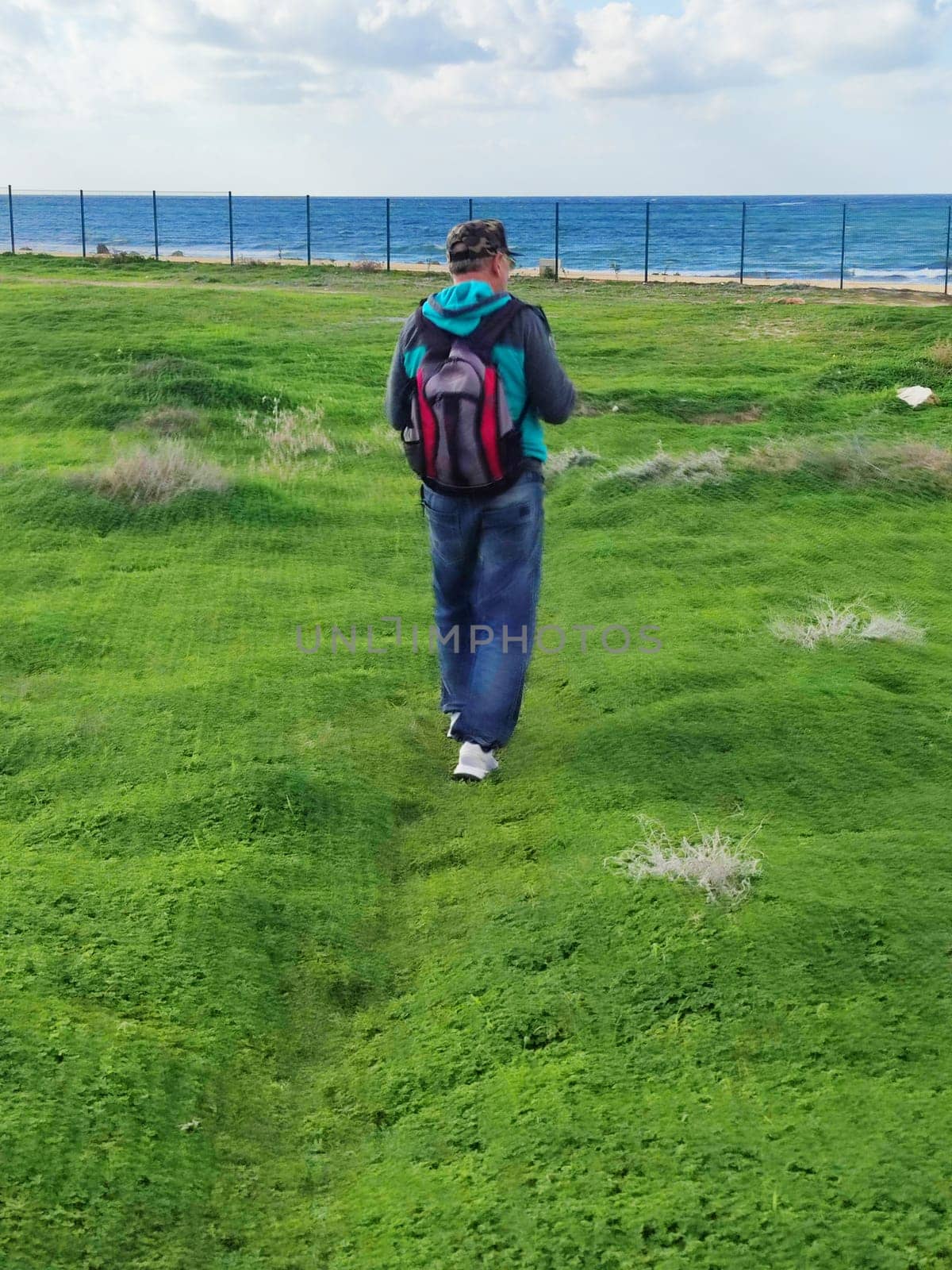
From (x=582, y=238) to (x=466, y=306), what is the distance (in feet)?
301

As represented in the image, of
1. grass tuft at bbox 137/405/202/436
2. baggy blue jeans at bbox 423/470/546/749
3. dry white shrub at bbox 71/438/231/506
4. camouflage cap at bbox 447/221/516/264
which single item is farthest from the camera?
grass tuft at bbox 137/405/202/436

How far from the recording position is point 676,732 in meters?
5.06

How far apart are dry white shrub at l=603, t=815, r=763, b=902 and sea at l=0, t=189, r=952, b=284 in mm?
33266

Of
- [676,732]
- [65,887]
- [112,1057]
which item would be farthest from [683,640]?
[112,1057]

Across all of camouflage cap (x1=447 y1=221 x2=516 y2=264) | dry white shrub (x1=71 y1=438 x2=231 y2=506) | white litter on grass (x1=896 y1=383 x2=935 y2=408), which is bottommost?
dry white shrub (x1=71 y1=438 x2=231 y2=506)

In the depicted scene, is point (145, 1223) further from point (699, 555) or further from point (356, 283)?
point (356, 283)

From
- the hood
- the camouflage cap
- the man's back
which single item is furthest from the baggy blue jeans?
the camouflage cap

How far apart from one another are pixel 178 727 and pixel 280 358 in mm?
9394

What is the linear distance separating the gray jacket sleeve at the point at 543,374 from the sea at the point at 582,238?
3240cm

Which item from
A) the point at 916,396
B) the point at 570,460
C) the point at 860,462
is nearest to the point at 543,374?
the point at 860,462

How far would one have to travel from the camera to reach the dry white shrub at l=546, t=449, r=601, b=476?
9844 millimetres

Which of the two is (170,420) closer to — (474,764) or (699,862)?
(474,764)

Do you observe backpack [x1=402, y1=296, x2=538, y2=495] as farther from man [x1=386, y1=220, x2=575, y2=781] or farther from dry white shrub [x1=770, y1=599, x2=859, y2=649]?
dry white shrub [x1=770, y1=599, x2=859, y2=649]

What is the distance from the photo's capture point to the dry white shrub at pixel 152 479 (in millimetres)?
8508
